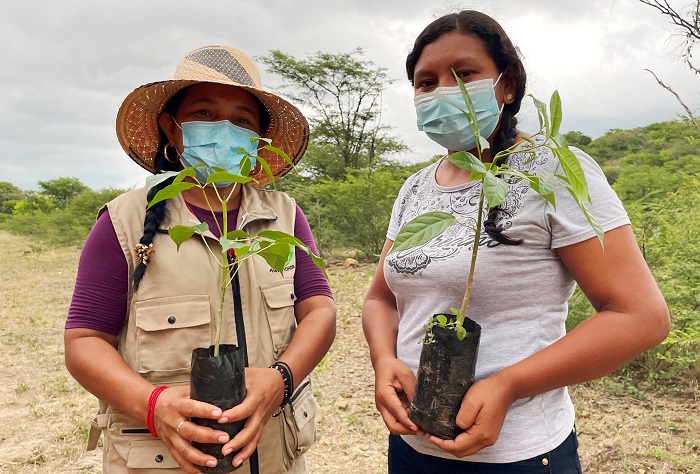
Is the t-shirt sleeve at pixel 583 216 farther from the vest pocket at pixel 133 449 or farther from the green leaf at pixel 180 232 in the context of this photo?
the vest pocket at pixel 133 449

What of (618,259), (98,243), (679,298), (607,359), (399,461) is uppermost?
(98,243)

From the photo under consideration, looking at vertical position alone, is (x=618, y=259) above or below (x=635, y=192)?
above

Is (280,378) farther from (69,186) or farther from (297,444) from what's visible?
(69,186)

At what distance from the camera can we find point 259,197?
5.36 ft

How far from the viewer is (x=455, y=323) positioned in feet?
3.63

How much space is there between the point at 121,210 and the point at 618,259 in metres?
1.23

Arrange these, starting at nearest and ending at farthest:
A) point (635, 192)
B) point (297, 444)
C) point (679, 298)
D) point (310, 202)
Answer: point (297, 444) < point (679, 298) < point (635, 192) < point (310, 202)

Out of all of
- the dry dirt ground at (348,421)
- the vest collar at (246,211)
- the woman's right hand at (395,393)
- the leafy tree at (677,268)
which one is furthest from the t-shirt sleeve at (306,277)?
the leafy tree at (677,268)

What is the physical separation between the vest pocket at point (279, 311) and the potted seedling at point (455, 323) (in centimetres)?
47

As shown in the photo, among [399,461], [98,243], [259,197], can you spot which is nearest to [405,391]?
[399,461]

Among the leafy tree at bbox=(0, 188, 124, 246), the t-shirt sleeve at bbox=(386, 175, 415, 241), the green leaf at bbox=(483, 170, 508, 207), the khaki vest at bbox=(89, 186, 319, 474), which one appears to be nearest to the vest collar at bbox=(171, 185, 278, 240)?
the khaki vest at bbox=(89, 186, 319, 474)

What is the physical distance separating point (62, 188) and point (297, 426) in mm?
31235

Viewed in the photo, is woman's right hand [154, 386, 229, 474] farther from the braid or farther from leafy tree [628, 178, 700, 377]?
leafy tree [628, 178, 700, 377]

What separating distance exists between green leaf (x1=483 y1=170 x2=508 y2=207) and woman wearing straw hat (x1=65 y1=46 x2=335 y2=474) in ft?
2.33
